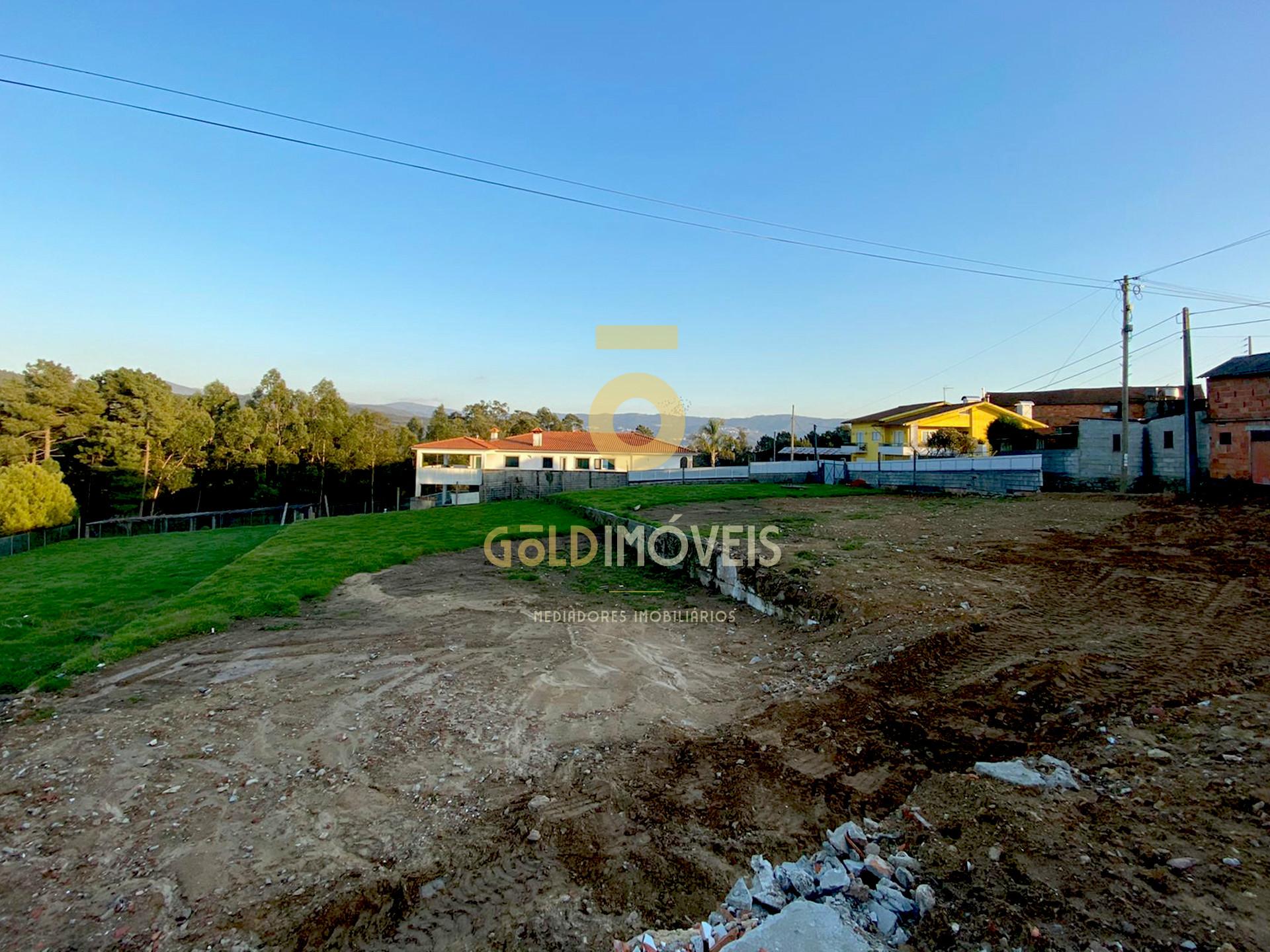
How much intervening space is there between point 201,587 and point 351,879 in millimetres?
9690

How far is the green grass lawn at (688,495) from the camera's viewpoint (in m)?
18.8

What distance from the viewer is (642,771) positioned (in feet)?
13.5

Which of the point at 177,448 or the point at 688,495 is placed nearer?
the point at 688,495

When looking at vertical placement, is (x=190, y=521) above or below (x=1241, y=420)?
below

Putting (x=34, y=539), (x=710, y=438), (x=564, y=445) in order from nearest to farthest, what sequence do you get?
(x=34, y=539) < (x=564, y=445) < (x=710, y=438)

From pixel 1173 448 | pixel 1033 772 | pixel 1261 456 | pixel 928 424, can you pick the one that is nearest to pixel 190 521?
pixel 1033 772

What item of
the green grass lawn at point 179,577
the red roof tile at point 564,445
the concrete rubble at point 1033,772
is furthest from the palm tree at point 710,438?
the concrete rubble at point 1033,772

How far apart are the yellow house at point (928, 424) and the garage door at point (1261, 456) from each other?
12885mm

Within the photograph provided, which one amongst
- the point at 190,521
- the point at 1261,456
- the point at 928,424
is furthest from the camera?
the point at 928,424

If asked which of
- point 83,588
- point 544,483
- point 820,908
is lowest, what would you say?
point 83,588

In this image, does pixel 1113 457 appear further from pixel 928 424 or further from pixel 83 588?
pixel 83 588

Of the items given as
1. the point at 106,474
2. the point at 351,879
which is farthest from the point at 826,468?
the point at 106,474

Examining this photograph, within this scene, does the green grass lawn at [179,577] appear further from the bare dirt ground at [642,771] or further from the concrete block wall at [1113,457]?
the concrete block wall at [1113,457]

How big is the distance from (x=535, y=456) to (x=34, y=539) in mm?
23689
